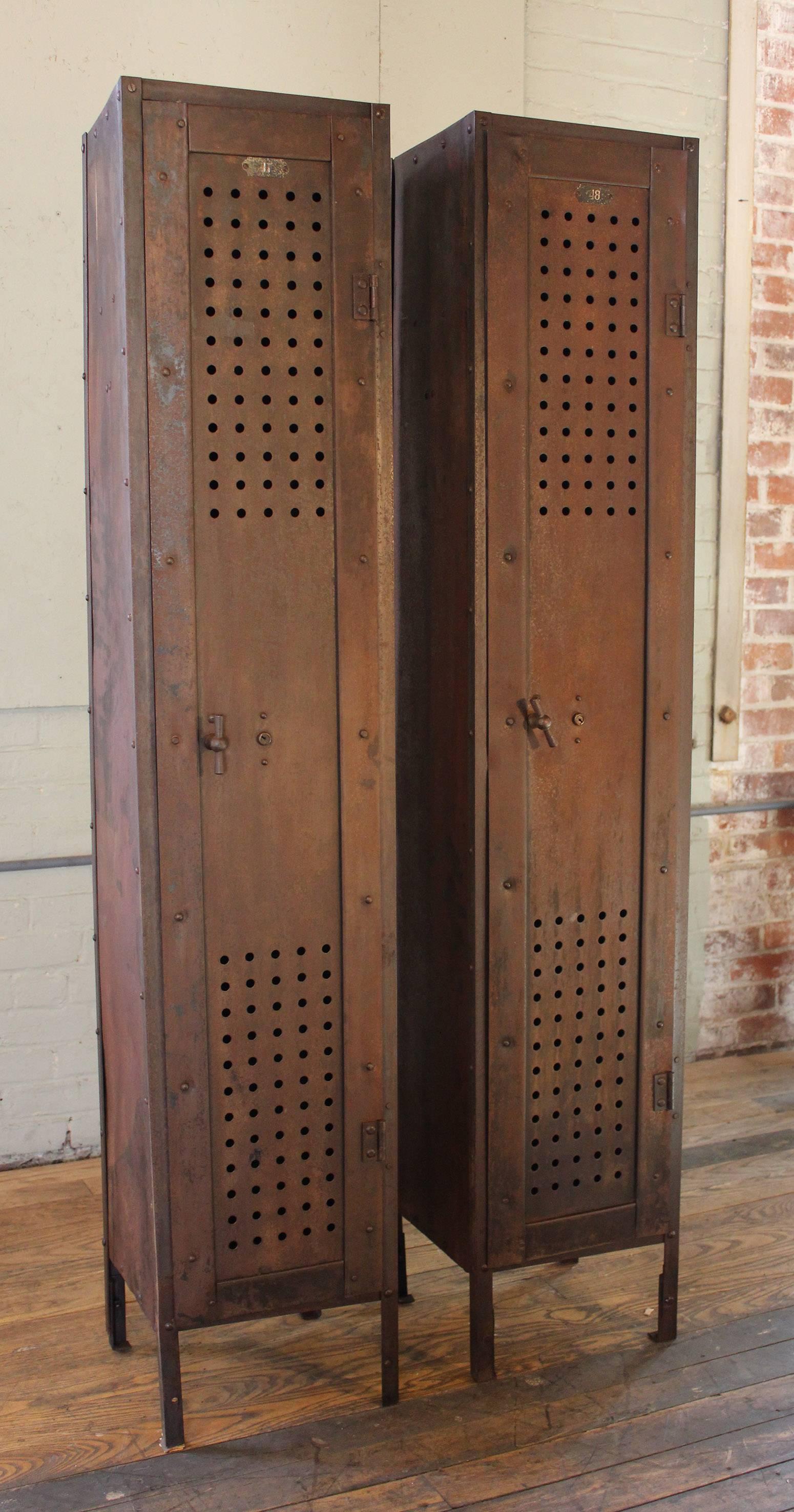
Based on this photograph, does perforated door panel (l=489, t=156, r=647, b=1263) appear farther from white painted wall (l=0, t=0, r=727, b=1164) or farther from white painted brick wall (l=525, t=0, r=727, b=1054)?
white painted brick wall (l=525, t=0, r=727, b=1054)

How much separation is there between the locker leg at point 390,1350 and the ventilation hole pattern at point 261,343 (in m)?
1.32

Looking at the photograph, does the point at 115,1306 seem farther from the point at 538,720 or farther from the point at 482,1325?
the point at 538,720

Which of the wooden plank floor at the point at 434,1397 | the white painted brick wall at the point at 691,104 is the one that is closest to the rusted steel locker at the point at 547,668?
the wooden plank floor at the point at 434,1397

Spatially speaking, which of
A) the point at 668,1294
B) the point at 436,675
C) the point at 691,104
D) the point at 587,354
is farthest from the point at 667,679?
the point at 691,104

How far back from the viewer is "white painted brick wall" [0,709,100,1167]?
3.05 meters

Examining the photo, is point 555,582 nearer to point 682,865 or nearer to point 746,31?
point 682,865

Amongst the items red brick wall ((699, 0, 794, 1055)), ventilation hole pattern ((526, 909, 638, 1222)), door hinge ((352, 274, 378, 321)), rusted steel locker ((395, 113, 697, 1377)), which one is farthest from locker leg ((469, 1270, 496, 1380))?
red brick wall ((699, 0, 794, 1055))

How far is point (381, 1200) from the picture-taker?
220 centimetres

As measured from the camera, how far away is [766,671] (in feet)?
12.6

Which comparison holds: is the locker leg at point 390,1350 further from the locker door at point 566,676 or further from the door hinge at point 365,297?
the door hinge at point 365,297

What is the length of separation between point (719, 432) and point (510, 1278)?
2352 millimetres

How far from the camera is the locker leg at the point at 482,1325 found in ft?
7.38

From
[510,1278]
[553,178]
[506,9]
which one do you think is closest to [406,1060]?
[510,1278]

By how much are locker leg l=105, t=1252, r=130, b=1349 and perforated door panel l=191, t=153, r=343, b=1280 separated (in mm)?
361
